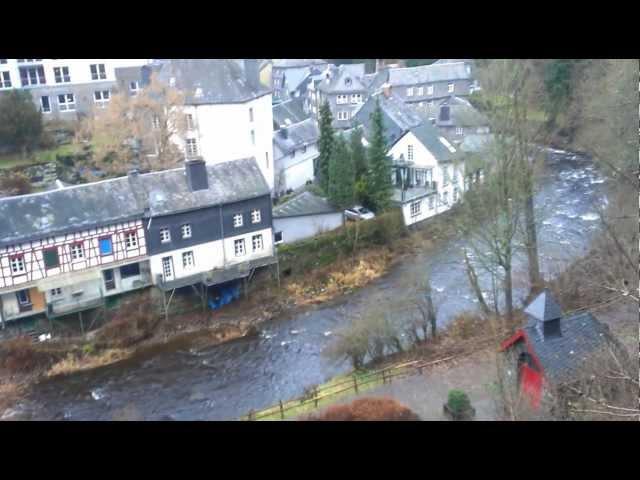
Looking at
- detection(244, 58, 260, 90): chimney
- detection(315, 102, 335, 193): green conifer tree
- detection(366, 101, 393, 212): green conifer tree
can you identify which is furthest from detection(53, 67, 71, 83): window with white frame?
detection(366, 101, 393, 212): green conifer tree

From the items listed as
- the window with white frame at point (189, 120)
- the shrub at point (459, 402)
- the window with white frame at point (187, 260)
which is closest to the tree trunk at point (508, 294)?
the shrub at point (459, 402)

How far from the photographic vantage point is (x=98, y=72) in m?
27.2

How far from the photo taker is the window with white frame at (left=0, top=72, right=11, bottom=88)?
25641 millimetres

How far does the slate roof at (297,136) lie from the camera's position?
24766 millimetres

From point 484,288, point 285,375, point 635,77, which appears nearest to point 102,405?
point 285,375

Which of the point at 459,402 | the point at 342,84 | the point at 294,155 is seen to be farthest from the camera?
the point at 342,84

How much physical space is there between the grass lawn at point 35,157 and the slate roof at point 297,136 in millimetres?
7322

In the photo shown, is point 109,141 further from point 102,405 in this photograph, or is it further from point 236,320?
point 102,405

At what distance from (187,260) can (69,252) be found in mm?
3093

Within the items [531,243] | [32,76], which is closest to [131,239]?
[531,243]

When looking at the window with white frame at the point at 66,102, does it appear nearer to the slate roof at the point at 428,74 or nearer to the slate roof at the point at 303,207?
the slate roof at the point at 303,207

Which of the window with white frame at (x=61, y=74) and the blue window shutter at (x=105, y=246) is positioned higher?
the window with white frame at (x=61, y=74)

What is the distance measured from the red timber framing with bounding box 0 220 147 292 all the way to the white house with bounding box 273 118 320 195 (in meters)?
7.50

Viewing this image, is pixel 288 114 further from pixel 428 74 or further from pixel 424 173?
pixel 428 74
